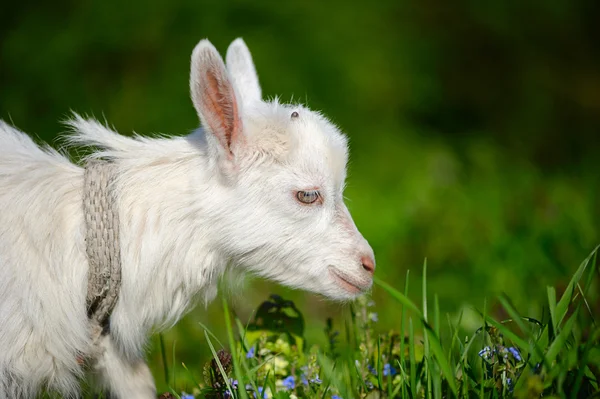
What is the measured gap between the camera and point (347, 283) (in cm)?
271

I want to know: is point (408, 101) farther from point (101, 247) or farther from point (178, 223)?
point (101, 247)

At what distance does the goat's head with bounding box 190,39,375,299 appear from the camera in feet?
8.59

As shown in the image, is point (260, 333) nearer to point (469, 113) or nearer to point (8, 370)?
point (8, 370)

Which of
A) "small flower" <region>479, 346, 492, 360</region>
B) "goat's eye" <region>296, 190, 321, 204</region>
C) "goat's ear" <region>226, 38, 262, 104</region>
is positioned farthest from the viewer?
"goat's ear" <region>226, 38, 262, 104</region>

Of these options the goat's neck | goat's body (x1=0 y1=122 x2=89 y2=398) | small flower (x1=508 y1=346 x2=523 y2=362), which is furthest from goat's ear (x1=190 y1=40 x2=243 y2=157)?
small flower (x1=508 y1=346 x2=523 y2=362)

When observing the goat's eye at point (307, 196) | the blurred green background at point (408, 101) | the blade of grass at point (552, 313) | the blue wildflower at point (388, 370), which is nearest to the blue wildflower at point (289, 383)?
the blue wildflower at point (388, 370)

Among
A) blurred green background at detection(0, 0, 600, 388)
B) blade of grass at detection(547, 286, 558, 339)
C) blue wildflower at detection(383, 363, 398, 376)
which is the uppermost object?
blurred green background at detection(0, 0, 600, 388)

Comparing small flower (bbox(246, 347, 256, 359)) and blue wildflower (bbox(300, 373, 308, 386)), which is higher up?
small flower (bbox(246, 347, 256, 359))

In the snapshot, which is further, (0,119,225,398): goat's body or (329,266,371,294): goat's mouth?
(329,266,371,294): goat's mouth

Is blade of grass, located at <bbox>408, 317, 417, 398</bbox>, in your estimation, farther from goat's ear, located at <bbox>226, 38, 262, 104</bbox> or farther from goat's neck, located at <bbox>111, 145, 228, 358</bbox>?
goat's ear, located at <bbox>226, 38, 262, 104</bbox>

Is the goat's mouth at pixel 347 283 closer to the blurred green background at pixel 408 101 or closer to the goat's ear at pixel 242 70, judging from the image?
the goat's ear at pixel 242 70

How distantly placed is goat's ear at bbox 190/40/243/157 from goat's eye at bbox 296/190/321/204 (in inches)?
11.1

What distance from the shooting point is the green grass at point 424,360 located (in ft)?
7.39

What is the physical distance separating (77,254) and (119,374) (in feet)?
1.55
